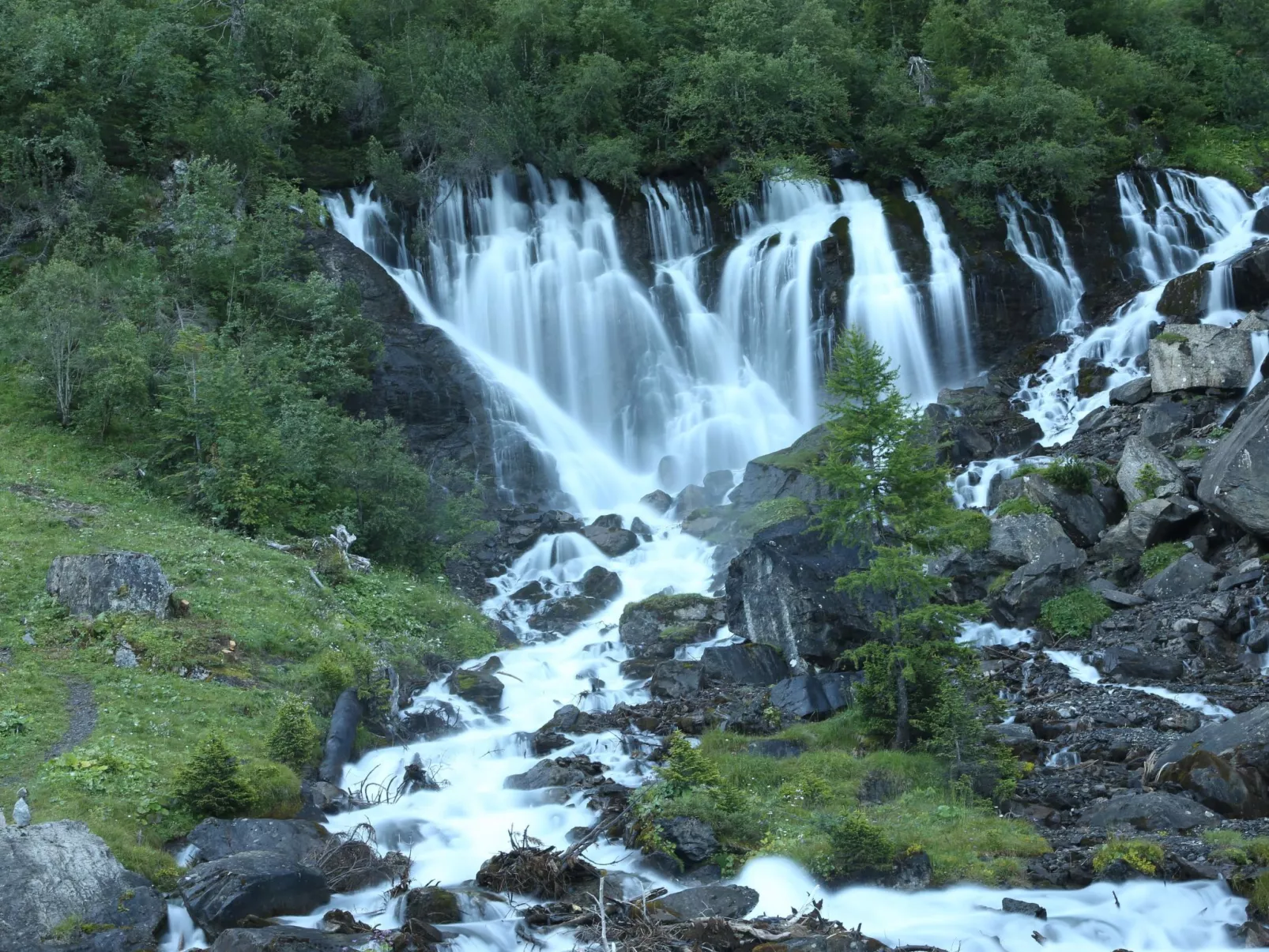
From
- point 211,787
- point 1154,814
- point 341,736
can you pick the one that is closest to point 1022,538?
point 1154,814

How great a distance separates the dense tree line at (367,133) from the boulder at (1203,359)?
12.4m

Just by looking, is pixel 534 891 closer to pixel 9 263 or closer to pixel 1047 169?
pixel 9 263

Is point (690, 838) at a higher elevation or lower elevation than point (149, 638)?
lower

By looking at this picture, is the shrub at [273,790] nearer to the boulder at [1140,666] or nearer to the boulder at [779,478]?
the boulder at [1140,666]

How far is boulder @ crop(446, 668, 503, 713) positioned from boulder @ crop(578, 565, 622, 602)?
20.0 feet

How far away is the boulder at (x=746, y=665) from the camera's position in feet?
64.9

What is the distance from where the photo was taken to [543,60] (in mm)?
44500

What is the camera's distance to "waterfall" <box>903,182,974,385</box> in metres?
35.4

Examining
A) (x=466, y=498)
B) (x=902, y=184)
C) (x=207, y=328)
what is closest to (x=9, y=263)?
(x=207, y=328)

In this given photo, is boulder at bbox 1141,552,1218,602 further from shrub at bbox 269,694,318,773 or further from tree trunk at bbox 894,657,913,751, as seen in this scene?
shrub at bbox 269,694,318,773

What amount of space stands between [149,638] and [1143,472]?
20136 mm

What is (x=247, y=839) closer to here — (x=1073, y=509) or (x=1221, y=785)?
(x=1221, y=785)

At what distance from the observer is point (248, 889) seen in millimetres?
10828

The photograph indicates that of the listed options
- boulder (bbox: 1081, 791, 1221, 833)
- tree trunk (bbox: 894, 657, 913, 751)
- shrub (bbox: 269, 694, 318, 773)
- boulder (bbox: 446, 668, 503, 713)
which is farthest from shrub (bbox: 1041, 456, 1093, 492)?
shrub (bbox: 269, 694, 318, 773)
